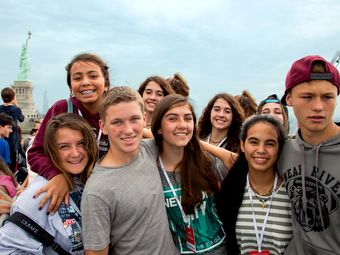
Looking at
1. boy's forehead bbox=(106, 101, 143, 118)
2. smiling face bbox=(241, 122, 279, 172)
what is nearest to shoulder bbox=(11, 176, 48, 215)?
boy's forehead bbox=(106, 101, 143, 118)

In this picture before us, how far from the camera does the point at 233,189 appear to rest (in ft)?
9.76

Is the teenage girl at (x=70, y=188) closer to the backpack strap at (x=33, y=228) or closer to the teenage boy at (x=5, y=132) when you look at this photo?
the backpack strap at (x=33, y=228)

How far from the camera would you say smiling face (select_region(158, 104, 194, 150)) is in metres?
2.88

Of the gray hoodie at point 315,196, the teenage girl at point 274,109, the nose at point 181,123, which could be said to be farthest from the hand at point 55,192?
the teenage girl at point 274,109

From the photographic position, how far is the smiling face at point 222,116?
15.5 feet

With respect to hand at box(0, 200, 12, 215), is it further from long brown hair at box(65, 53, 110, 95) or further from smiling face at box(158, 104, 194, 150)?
smiling face at box(158, 104, 194, 150)

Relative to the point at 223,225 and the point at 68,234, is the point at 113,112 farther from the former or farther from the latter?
the point at 223,225

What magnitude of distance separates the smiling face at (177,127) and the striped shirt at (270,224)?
80 cm

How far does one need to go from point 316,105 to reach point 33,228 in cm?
223

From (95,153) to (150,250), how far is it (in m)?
0.92

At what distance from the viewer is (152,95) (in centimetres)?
476

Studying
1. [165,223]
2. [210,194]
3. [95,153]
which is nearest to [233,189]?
[210,194]

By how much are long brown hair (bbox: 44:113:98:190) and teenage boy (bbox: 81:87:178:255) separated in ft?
0.48

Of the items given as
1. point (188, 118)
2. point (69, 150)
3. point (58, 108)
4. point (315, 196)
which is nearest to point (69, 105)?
point (58, 108)
